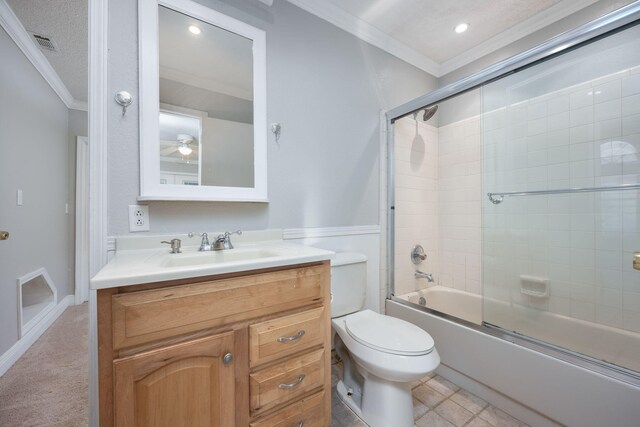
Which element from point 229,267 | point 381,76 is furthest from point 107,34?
point 381,76

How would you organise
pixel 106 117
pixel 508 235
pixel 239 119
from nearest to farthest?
pixel 106 117, pixel 239 119, pixel 508 235

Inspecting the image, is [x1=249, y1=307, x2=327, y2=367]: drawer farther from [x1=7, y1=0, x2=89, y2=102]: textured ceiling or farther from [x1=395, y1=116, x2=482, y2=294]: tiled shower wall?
[x1=7, y1=0, x2=89, y2=102]: textured ceiling

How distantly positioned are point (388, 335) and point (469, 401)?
0.70m

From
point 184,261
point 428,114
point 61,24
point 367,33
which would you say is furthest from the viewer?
point 428,114

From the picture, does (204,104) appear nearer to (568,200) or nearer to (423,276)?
(423,276)

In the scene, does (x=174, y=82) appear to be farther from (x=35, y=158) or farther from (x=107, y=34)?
(x=35, y=158)

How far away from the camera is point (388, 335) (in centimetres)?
127

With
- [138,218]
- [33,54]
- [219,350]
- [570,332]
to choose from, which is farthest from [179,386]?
[33,54]

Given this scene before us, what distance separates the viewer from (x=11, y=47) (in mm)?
1689

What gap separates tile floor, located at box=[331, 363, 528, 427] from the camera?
128 centimetres

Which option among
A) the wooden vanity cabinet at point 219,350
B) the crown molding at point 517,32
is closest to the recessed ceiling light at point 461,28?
the crown molding at point 517,32

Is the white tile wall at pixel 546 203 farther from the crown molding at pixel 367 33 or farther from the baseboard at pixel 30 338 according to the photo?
the baseboard at pixel 30 338

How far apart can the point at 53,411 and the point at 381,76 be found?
2.96m

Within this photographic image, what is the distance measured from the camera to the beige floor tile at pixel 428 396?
4.67 ft
